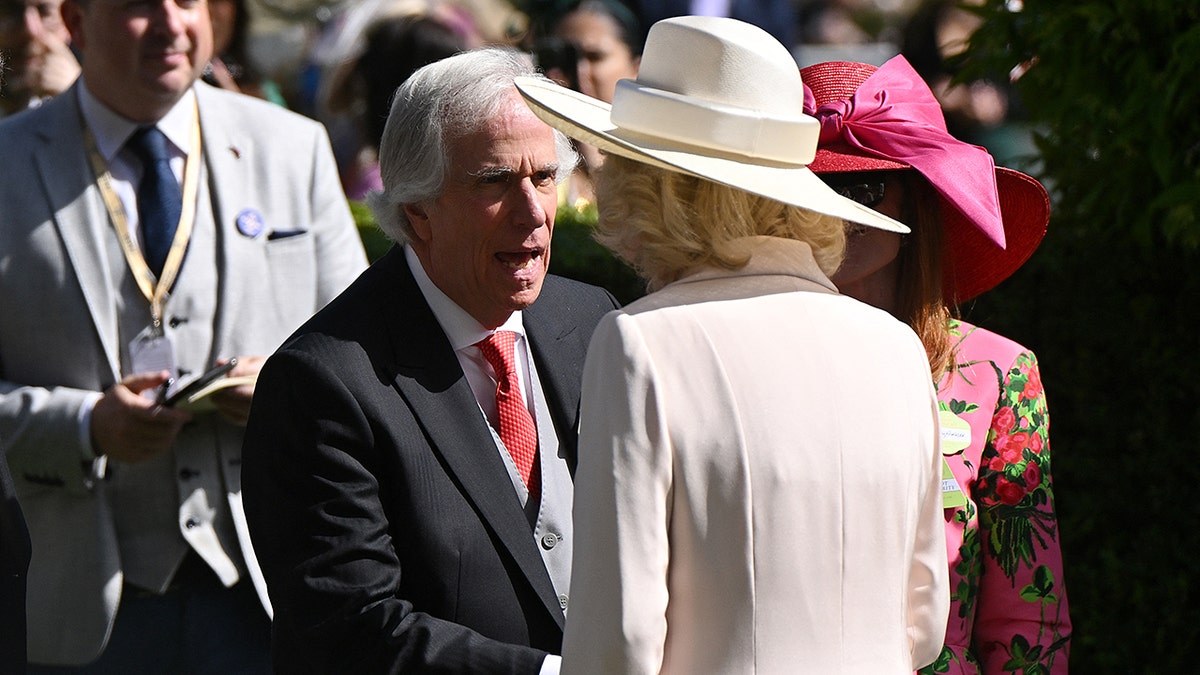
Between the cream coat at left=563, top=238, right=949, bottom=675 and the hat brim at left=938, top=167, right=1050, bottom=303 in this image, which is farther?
the hat brim at left=938, top=167, right=1050, bottom=303

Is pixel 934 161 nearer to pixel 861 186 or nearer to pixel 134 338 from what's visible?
pixel 861 186

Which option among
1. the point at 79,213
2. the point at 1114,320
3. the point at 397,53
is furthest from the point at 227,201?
the point at 397,53

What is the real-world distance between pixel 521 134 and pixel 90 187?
146 centimetres

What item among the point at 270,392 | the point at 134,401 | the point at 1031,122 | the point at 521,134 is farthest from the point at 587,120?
the point at 1031,122

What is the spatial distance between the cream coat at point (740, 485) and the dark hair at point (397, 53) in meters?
4.39

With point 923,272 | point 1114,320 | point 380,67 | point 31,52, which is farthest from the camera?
point 380,67

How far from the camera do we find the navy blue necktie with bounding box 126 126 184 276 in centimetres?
367

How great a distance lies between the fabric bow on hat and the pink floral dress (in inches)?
12.2

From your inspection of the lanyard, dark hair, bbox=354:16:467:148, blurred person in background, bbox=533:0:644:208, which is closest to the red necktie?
the lanyard

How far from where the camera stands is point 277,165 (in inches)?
154

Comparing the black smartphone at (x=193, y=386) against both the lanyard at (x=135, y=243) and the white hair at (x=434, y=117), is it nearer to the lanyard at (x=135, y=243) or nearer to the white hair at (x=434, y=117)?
the lanyard at (x=135, y=243)

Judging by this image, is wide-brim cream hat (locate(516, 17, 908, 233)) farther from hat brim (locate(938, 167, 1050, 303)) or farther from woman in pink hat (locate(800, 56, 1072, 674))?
hat brim (locate(938, 167, 1050, 303))

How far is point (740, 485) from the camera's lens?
1.95 metres

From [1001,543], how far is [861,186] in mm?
722
